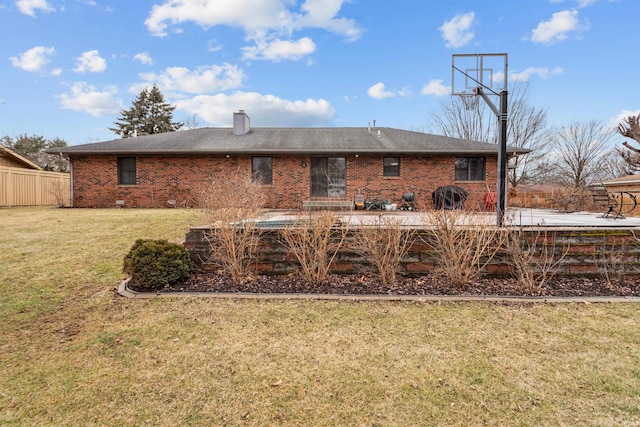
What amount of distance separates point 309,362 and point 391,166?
12.6 meters

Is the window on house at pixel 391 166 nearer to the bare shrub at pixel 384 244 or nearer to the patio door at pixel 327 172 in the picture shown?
the patio door at pixel 327 172

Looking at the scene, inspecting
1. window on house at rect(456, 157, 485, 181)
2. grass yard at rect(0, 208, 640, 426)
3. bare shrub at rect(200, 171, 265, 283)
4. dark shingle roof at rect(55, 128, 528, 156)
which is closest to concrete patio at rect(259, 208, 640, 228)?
bare shrub at rect(200, 171, 265, 283)

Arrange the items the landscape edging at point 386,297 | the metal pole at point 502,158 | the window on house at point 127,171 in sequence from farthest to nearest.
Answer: the window on house at point 127,171
the metal pole at point 502,158
the landscape edging at point 386,297

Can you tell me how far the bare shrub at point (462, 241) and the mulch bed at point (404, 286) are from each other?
20 centimetres

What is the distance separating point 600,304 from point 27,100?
75.1 feet

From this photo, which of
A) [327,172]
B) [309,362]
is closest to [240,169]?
[327,172]

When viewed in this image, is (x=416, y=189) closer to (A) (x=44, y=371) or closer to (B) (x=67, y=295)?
(B) (x=67, y=295)

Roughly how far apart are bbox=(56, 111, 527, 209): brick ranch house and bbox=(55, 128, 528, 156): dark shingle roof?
55mm

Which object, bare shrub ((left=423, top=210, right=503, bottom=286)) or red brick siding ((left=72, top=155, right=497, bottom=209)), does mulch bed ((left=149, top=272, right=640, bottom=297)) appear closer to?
bare shrub ((left=423, top=210, right=503, bottom=286))

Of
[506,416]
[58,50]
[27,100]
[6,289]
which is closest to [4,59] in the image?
[27,100]

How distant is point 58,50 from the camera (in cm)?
1332

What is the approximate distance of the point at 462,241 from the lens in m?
4.50

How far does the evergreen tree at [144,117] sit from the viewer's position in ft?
117

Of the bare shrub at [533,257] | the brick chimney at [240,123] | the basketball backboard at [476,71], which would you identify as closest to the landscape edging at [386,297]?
the bare shrub at [533,257]
